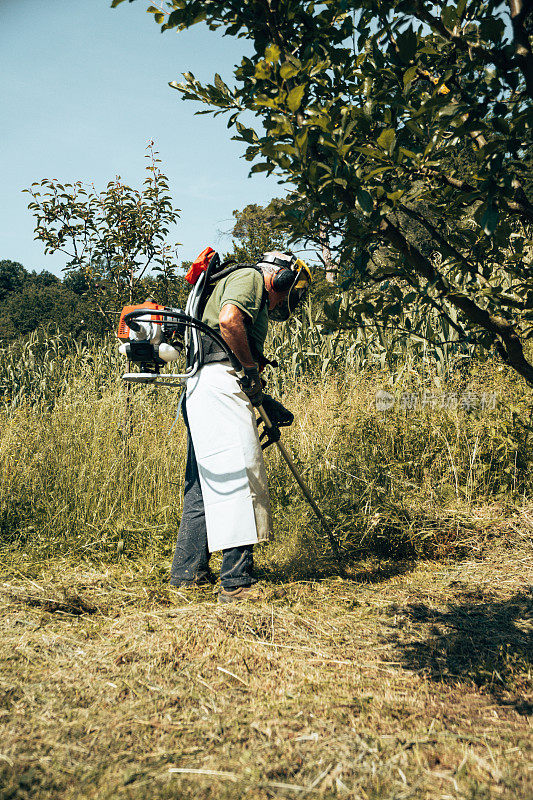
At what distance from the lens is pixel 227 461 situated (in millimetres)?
3367

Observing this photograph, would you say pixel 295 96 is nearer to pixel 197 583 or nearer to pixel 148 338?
pixel 148 338

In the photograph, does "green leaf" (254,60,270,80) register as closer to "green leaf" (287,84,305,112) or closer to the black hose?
"green leaf" (287,84,305,112)

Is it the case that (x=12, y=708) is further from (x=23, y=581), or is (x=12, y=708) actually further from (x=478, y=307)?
(x=478, y=307)

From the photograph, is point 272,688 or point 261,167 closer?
point 261,167

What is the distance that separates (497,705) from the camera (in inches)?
87.2

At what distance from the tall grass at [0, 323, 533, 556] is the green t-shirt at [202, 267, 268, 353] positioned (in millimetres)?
1279

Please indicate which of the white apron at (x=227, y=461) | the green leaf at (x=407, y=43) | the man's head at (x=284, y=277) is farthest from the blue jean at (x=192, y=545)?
the green leaf at (x=407, y=43)

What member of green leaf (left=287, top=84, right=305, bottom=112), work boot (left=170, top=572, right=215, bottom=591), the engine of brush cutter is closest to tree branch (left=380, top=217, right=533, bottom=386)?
green leaf (left=287, top=84, right=305, bottom=112)

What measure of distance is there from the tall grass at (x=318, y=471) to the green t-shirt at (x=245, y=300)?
1.28m

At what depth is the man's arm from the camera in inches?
128

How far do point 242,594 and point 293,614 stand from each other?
347mm

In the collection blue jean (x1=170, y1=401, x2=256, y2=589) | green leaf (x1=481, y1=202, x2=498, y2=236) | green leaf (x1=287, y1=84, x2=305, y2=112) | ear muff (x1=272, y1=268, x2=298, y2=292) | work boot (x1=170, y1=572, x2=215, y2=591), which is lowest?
work boot (x1=170, y1=572, x2=215, y2=591)

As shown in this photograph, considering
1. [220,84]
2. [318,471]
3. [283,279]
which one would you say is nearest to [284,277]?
[283,279]

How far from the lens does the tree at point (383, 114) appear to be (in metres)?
1.79
